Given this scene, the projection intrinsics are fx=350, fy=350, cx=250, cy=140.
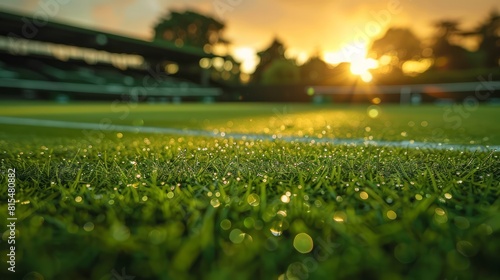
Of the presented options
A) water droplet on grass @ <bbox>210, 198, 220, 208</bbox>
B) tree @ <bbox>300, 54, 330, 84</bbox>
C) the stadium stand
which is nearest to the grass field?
water droplet on grass @ <bbox>210, 198, 220, 208</bbox>

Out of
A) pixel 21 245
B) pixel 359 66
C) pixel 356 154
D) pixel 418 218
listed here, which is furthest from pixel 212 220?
pixel 359 66

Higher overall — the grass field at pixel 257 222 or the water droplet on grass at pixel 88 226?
the grass field at pixel 257 222

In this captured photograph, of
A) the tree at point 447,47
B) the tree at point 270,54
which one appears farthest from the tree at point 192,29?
the tree at point 447,47

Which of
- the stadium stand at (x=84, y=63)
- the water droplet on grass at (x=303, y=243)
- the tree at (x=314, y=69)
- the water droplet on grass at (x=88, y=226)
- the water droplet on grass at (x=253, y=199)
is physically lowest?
the water droplet on grass at (x=88, y=226)

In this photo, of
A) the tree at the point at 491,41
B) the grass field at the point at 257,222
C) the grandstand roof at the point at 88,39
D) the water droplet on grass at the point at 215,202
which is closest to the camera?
the grass field at the point at 257,222

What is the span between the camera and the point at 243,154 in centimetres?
188

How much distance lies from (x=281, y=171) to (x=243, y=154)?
52 cm

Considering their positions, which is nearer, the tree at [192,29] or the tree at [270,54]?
the tree at [192,29]

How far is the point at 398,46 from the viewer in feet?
132

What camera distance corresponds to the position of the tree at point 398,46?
39.9 m

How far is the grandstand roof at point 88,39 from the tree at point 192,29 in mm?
14121

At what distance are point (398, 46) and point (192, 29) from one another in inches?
1012

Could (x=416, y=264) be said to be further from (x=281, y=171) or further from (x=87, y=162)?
(x=87, y=162)

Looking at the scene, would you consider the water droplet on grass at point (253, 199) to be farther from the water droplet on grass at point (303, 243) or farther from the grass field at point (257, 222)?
the water droplet on grass at point (303, 243)
